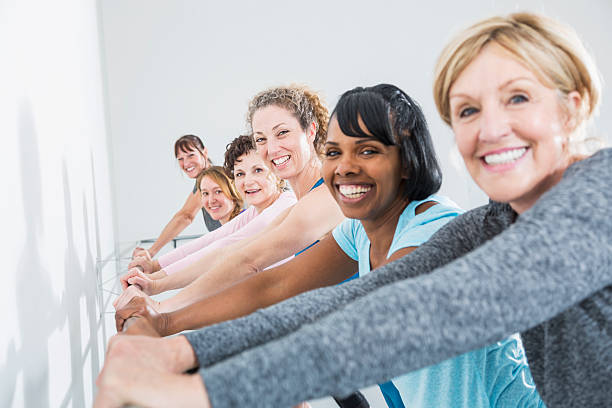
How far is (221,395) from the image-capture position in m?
0.42

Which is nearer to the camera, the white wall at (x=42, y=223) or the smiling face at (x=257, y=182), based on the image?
the white wall at (x=42, y=223)

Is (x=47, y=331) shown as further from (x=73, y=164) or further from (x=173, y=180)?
(x=173, y=180)

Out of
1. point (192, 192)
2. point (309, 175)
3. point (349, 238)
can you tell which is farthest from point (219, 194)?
point (349, 238)

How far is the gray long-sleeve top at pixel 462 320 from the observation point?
43 centimetres

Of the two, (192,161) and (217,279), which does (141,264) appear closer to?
(217,279)

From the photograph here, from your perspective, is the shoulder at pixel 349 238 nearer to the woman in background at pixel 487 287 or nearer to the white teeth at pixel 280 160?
the woman in background at pixel 487 287

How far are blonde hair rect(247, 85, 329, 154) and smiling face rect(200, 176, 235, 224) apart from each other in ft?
3.12

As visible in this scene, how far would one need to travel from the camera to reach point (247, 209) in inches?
93.0

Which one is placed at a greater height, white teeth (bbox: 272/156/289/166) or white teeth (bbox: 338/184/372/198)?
white teeth (bbox: 272/156/289/166)

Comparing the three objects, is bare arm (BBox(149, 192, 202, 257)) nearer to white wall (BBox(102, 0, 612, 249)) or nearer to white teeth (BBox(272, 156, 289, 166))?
white teeth (BBox(272, 156, 289, 166))

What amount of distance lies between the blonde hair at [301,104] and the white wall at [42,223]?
1.99 feet

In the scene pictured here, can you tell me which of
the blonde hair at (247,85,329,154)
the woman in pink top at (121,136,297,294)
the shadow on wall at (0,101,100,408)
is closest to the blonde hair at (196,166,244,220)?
the woman in pink top at (121,136,297,294)

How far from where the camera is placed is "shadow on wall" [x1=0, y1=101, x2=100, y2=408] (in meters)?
0.88

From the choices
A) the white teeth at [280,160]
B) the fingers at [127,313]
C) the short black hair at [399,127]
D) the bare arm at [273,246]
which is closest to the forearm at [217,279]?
the bare arm at [273,246]
